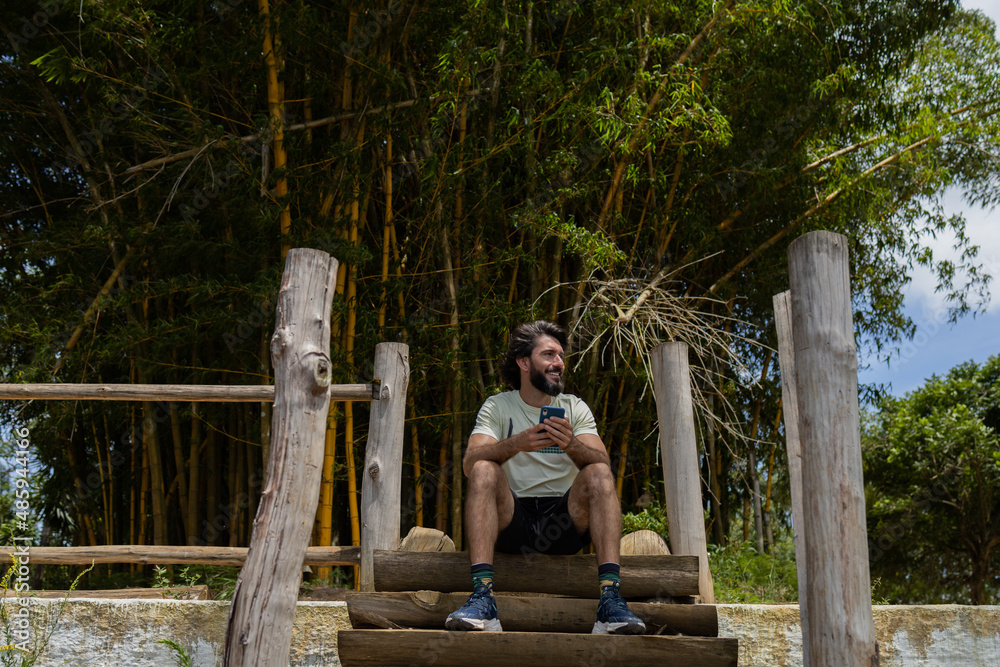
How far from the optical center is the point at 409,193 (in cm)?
524

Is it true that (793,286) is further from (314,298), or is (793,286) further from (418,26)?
(418,26)

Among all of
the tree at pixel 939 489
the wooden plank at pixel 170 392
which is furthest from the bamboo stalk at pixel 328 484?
the tree at pixel 939 489

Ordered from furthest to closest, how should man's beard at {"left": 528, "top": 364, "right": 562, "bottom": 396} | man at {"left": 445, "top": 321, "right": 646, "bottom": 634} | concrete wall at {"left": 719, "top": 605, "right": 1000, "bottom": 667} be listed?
concrete wall at {"left": 719, "top": 605, "right": 1000, "bottom": 667}, man's beard at {"left": 528, "top": 364, "right": 562, "bottom": 396}, man at {"left": 445, "top": 321, "right": 646, "bottom": 634}

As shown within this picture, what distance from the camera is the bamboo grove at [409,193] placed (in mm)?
4406

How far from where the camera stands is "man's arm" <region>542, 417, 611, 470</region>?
8.90 feet

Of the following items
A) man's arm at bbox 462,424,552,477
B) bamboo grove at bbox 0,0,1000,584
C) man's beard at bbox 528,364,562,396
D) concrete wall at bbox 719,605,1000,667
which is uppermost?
bamboo grove at bbox 0,0,1000,584

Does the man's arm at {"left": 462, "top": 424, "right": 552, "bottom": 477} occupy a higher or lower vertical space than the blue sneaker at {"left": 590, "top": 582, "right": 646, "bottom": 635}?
higher

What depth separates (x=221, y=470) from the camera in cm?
541

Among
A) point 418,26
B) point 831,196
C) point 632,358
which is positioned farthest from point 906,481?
point 418,26

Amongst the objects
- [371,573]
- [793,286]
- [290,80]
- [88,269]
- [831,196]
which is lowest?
[371,573]

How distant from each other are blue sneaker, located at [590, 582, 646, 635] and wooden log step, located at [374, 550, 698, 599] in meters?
0.26

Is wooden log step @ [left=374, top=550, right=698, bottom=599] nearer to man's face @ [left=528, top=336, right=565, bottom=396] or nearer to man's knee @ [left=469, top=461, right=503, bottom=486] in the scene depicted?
man's knee @ [left=469, top=461, right=503, bottom=486]

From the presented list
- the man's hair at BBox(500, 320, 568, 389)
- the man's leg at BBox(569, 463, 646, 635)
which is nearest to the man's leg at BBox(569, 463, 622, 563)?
the man's leg at BBox(569, 463, 646, 635)

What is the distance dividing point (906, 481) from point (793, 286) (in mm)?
6225
